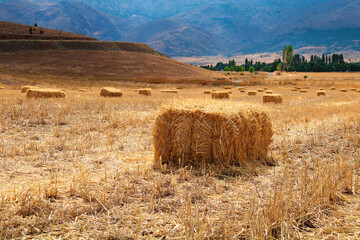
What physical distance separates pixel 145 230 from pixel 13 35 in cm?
11042

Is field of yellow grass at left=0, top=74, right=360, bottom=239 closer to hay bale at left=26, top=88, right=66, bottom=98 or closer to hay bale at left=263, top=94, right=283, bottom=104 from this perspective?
hay bale at left=26, top=88, right=66, bottom=98

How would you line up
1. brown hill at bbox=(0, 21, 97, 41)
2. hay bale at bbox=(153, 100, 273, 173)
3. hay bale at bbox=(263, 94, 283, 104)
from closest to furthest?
hay bale at bbox=(153, 100, 273, 173) → hay bale at bbox=(263, 94, 283, 104) → brown hill at bbox=(0, 21, 97, 41)

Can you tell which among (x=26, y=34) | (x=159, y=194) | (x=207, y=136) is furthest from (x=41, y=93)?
(x=26, y=34)

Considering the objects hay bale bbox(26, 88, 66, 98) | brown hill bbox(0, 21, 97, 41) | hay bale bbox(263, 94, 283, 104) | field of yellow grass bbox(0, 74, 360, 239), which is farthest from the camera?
brown hill bbox(0, 21, 97, 41)

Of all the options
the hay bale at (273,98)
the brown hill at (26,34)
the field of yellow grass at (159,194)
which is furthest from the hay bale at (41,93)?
the brown hill at (26,34)

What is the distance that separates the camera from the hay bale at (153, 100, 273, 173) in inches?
223

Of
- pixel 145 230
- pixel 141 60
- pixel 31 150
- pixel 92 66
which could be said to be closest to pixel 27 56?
pixel 92 66

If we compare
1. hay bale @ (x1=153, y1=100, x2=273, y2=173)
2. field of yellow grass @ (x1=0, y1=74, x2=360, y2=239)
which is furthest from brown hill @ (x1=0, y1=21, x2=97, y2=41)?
hay bale @ (x1=153, y1=100, x2=273, y2=173)

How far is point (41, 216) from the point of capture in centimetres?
353

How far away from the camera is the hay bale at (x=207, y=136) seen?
5652 millimetres

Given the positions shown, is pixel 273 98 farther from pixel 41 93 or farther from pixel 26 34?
pixel 26 34

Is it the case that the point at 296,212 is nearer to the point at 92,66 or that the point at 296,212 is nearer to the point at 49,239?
Result: the point at 49,239

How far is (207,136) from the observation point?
5.71m

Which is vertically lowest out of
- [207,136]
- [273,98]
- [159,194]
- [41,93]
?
[159,194]
